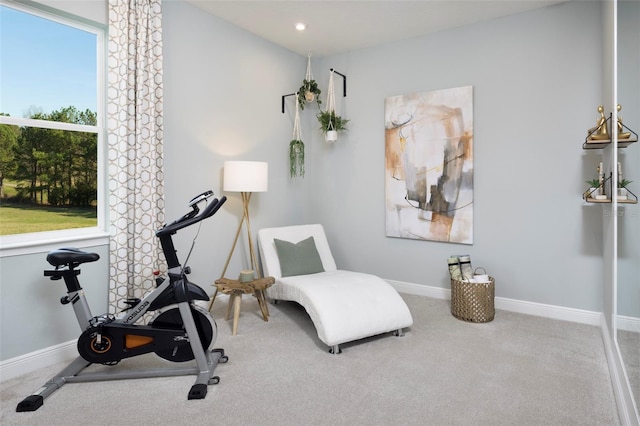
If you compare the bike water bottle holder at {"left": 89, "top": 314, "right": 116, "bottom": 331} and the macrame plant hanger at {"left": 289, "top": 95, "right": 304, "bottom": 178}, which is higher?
the macrame plant hanger at {"left": 289, "top": 95, "right": 304, "bottom": 178}

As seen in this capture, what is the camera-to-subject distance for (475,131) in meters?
3.84

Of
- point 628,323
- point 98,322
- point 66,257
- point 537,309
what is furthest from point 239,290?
point 537,309

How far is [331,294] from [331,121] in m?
2.29

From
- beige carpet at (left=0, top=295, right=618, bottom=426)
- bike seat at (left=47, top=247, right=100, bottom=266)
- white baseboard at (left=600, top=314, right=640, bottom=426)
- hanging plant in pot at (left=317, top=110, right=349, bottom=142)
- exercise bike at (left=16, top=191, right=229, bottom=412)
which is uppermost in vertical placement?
hanging plant in pot at (left=317, top=110, right=349, bottom=142)

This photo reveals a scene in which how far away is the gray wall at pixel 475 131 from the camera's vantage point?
3355 mm

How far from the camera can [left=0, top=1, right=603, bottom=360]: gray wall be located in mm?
3355

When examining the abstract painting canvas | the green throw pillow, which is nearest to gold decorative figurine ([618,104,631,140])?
the abstract painting canvas

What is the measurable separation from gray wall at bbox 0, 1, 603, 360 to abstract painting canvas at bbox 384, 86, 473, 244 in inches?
4.0

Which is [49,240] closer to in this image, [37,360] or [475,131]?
[37,360]

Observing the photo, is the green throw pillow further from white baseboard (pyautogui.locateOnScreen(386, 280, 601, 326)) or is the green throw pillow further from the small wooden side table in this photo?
white baseboard (pyautogui.locateOnScreen(386, 280, 601, 326))

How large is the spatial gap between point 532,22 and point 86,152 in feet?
12.8

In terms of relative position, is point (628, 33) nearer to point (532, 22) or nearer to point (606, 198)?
point (606, 198)

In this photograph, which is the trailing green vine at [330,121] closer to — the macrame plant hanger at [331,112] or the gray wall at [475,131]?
the macrame plant hanger at [331,112]

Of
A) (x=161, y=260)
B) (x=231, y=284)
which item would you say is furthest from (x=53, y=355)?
(x=231, y=284)
